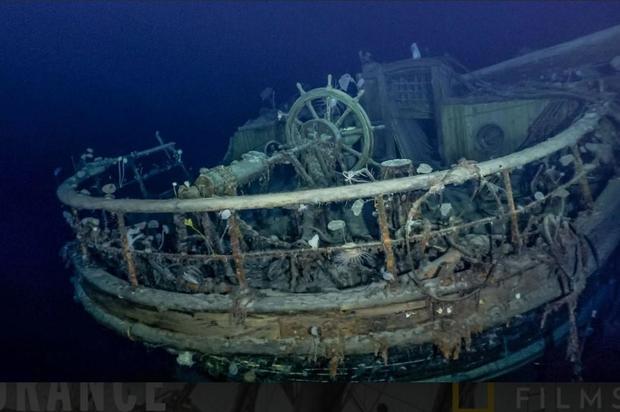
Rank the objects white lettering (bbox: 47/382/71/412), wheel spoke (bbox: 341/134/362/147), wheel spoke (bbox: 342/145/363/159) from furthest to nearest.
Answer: wheel spoke (bbox: 341/134/362/147)
wheel spoke (bbox: 342/145/363/159)
white lettering (bbox: 47/382/71/412)

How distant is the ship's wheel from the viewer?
473 cm

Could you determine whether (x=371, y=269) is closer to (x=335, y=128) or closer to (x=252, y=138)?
(x=335, y=128)

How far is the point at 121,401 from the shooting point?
14.7 ft

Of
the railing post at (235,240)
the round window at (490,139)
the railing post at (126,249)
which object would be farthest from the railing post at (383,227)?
the round window at (490,139)

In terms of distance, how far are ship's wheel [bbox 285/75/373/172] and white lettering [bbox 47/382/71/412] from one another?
3.49m

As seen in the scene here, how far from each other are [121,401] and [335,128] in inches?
141

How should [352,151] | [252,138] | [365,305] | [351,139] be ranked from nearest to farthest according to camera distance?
[365,305] < [352,151] < [351,139] < [252,138]

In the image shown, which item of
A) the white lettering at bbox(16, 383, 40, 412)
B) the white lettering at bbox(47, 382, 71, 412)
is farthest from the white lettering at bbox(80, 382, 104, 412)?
the white lettering at bbox(16, 383, 40, 412)

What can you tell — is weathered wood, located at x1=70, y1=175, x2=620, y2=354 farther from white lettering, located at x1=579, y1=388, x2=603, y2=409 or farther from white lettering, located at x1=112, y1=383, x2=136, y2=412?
white lettering, located at x1=579, y1=388, x2=603, y2=409

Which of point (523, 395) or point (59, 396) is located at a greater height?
point (59, 396)

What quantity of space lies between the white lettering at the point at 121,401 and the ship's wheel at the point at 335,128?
3.18 m

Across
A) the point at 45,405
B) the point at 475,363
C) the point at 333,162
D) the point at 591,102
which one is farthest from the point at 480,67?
the point at 45,405

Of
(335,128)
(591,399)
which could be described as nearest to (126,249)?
(335,128)

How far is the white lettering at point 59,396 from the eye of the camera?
14.5ft
